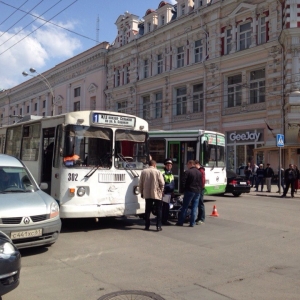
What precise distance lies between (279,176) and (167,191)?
13623 mm

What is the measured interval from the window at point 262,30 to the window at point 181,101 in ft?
28.9

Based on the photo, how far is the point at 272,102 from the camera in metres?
29.6

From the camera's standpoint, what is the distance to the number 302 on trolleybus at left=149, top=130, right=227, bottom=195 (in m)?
17.1

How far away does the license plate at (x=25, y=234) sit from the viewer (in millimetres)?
7035

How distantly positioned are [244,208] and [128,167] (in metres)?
6.26

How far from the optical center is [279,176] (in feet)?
75.5

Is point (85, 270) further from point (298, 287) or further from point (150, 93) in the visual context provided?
point (150, 93)

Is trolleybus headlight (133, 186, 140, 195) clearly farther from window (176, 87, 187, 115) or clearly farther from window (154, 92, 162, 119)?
window (154, 92, 162, 119)

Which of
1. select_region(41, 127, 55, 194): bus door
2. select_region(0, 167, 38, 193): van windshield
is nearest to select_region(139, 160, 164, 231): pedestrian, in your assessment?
select_region(41, 127, 55, 194): bus door

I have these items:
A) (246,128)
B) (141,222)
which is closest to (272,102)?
(246,128)

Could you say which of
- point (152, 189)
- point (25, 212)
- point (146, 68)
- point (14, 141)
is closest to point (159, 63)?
point (146, 68)

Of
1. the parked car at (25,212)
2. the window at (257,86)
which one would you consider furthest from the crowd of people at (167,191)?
the window at (257,86)

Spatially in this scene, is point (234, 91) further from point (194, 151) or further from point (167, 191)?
point (167, 191)

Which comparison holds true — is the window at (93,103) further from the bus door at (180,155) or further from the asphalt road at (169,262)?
the asphalt road at (169,262)
